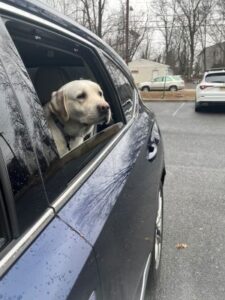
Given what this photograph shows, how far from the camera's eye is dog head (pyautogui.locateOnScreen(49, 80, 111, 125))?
9.40ft

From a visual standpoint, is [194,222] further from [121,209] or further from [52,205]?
[52,205]

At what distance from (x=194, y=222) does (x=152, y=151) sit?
67.7 inches

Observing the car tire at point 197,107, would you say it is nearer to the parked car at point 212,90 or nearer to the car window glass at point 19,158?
the parked car at point 212,90

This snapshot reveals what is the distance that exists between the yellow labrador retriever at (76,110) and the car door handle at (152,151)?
1.12ft

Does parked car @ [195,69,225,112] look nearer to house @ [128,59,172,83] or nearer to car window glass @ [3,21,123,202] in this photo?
car window glass @ [3,21,123,202]

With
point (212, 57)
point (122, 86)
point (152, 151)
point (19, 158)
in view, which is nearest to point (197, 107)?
point (122, 86)

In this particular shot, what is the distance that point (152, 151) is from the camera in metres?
3.04

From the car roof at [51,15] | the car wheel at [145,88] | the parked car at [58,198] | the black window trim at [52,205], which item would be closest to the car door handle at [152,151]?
the parked car at [58,198]

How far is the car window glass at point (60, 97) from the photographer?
153 cm

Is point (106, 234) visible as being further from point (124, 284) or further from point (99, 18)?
point (99, 18)

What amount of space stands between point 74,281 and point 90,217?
34 cm

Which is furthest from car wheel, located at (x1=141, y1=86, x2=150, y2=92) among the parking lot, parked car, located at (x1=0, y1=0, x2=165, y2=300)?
parked car, located at (x1=0, y1=0, x2=165, y2=300)

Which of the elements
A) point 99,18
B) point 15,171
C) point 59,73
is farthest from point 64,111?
point 99,18

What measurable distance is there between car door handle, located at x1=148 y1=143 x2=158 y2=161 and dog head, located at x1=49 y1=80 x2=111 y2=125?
1.12ft
